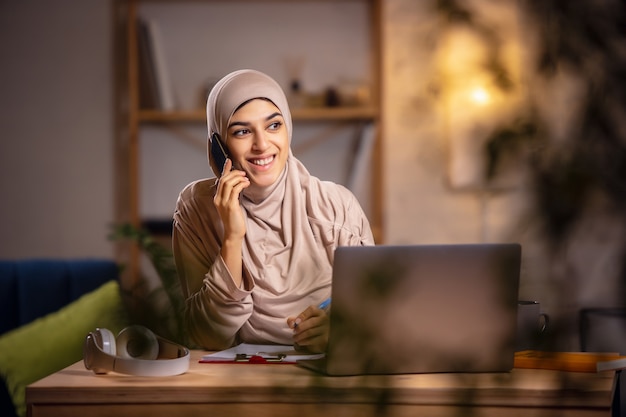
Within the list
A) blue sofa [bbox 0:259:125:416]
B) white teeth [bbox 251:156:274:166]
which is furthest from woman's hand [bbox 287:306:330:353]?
blue sofa [bbox 0:259:125:416]

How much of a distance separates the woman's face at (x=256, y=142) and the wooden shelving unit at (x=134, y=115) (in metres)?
1.70

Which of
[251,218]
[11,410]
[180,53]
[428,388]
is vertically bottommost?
[11,410]

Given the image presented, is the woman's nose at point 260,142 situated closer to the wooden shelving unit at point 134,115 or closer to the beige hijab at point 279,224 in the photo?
the beige hijab at point 279,224

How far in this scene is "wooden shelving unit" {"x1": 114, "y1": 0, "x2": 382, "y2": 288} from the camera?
3250 mm

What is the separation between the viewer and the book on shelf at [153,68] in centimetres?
326

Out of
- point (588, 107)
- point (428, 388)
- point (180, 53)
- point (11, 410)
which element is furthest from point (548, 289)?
point (180, 53)

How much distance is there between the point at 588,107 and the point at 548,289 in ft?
0.18

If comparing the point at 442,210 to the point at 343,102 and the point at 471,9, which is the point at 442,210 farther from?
the point at 471,9

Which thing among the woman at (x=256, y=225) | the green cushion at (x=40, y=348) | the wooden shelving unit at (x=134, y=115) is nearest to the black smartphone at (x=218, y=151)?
the woman at (x=256, y=225)

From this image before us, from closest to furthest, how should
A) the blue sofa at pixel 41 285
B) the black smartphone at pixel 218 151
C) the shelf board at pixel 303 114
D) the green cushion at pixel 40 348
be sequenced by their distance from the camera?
the black smartphone at pixel 218 151 < the green cushion at pixel 40 348 < the blue sofa at pixel 41 285 < the shelf board at pixel 303 114

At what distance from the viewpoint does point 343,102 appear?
3322 mm

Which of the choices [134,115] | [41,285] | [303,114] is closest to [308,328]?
[41,285]

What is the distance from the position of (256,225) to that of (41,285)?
1305mm

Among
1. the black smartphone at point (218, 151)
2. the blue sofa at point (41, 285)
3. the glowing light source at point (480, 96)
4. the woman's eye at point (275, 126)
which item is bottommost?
the blue sofa at point (41, 285)
